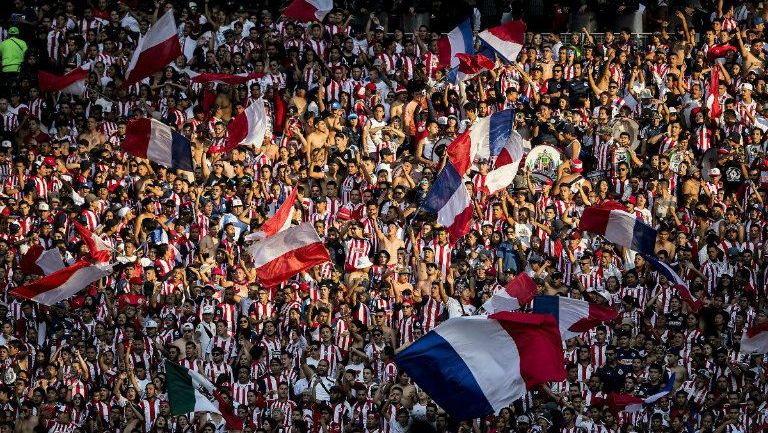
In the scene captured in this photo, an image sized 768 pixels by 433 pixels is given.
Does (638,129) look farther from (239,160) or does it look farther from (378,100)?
(239,160)

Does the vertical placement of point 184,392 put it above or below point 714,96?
below

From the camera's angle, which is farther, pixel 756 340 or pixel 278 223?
pixel 278 223

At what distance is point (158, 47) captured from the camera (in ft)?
91.2

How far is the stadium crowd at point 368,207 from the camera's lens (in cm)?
2334

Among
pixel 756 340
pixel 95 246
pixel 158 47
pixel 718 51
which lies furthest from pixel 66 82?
pixel 756 340

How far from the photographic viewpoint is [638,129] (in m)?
27.1

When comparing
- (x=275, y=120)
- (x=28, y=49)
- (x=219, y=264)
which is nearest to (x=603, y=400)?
(x=219, y=264)

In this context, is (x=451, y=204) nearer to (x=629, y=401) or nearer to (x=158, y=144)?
(x=629, y=401)

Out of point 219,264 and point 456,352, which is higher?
point 456,352

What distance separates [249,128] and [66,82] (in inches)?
116

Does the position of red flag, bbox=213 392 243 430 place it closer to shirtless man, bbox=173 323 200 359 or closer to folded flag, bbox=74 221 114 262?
shirtless man, bbox=173 323 200 359

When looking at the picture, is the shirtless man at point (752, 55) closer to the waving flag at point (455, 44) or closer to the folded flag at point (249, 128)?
the waving flag at point (455, 44)

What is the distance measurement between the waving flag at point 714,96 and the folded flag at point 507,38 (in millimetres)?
2565

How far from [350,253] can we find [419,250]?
820 mm
